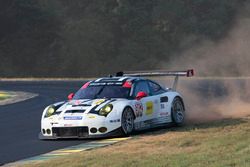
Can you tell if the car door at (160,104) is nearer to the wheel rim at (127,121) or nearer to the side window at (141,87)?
the side window at (141,87)

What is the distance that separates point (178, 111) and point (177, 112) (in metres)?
0.06

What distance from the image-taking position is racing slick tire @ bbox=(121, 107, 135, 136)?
14008 millimetres

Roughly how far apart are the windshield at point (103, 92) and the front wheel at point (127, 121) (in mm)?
608

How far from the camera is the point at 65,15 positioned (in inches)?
2881

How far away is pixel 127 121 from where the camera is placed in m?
14.2

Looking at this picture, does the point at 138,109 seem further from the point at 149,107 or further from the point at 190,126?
the point at 190,126

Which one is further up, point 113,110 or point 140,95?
point 140,95

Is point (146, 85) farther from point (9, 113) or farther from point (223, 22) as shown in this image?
point (223, 22)

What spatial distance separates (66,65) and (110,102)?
50.9 m

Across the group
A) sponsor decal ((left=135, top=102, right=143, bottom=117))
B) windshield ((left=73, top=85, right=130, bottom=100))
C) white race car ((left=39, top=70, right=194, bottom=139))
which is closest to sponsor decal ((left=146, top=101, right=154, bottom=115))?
white race car ((left=39, top=70, right=194, bottom=139))

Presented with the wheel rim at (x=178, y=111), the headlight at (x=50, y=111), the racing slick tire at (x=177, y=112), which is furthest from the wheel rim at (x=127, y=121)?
the wheel rim at (x=178, y=111)

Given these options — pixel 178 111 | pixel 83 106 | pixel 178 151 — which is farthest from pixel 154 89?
pixel 178 151

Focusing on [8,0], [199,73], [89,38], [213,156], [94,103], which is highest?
[8,0]

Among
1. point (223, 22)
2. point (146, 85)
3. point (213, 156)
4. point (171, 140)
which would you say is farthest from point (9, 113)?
point (223, 22)
